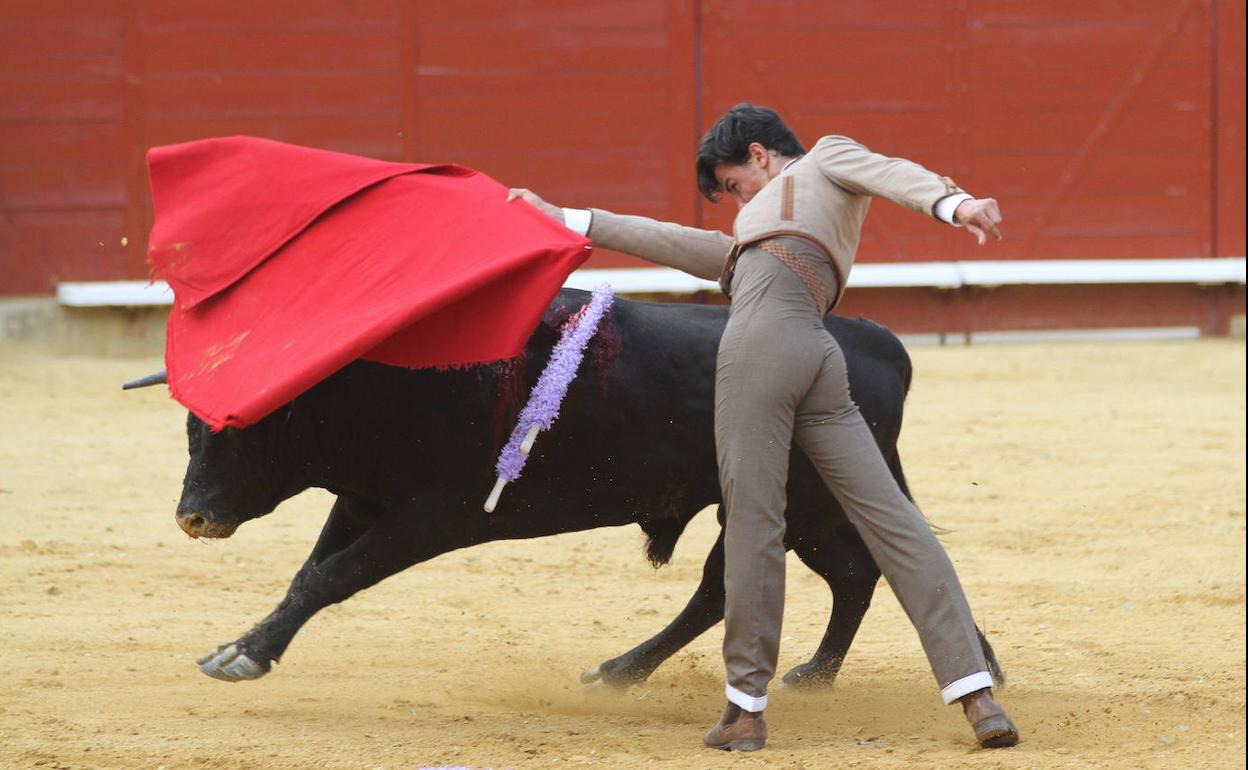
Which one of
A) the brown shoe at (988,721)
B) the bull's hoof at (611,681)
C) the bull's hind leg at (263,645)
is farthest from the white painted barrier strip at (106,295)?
the brown shoe at (988,721)

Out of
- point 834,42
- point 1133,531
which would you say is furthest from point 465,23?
point 1133,531

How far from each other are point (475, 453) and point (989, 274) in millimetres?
7243

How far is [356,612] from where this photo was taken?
14.6 feet

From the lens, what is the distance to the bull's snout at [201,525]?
3.42 m

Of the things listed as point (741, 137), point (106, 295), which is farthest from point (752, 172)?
point (106, 295)

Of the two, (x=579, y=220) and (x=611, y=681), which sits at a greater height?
(x=579, y=220)

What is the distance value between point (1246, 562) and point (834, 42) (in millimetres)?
5809

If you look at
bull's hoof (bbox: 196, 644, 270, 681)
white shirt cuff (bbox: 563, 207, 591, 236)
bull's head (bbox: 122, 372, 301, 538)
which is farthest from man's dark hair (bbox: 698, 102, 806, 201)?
bull's hoof (bbox: 196, 644, 270, 681)

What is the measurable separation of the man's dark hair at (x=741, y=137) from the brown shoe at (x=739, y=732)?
98 centimetres

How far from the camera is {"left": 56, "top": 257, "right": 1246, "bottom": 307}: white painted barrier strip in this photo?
994 cm

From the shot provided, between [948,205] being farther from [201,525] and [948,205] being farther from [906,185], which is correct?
[201,525]

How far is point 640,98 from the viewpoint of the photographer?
33.2ft

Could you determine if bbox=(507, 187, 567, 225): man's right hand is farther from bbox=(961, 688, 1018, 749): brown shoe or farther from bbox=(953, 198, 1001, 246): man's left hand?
bbox=(961, 688, 1018, 749): brown shoe

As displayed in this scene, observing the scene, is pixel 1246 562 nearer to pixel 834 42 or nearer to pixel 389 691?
pixel 389 691
